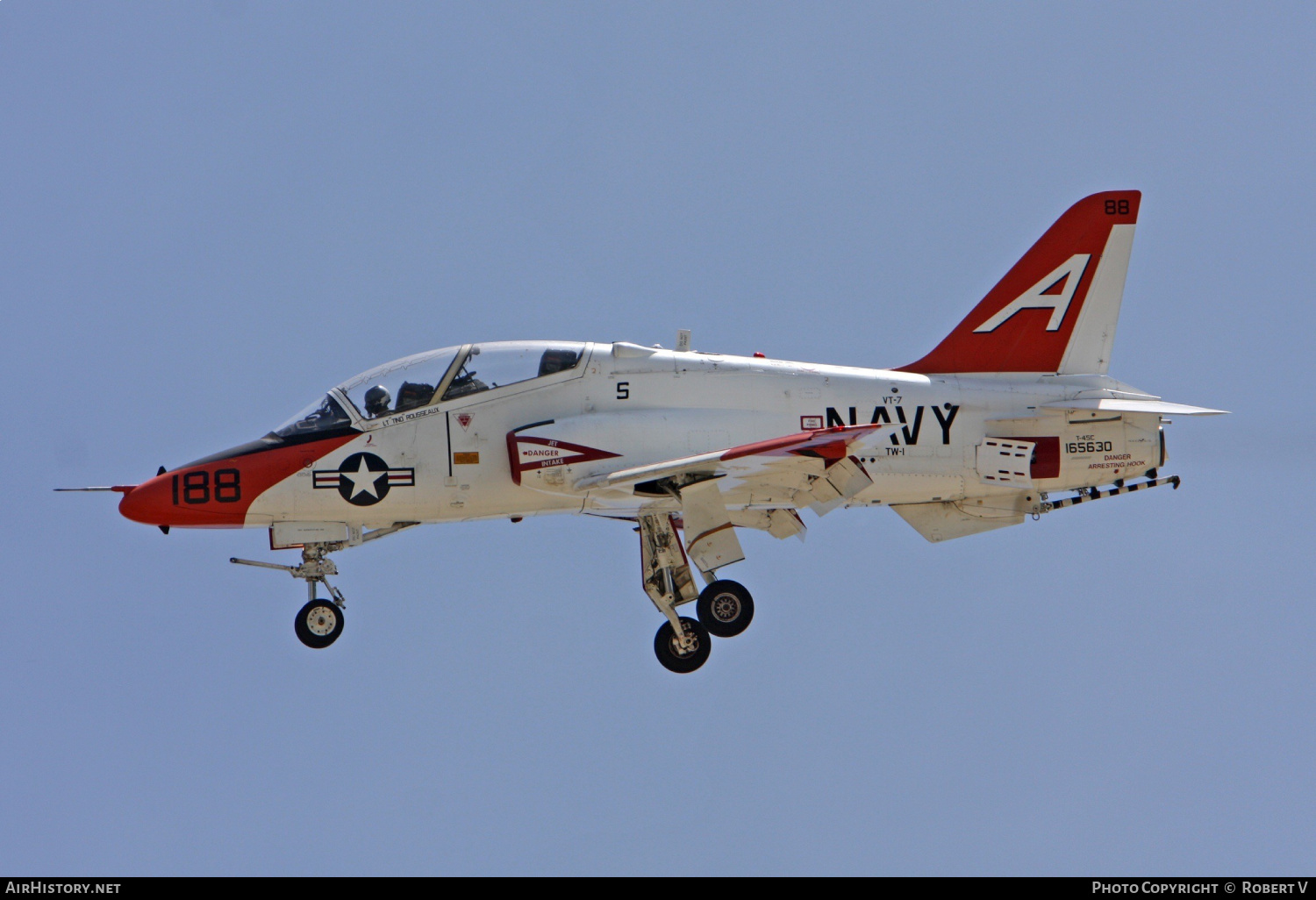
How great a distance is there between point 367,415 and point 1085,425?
868 cm

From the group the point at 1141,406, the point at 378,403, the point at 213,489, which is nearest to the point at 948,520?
the point at 1141,406

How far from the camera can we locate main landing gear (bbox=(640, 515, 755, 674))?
19250 millimetres

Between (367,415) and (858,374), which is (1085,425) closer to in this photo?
(858,374)

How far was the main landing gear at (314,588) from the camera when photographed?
19.4 meters

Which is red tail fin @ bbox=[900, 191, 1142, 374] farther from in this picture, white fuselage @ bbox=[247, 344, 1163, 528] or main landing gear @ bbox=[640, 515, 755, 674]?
main landing gear @ bbox=[640, 515, 755, 674]

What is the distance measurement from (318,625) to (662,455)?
176 inches

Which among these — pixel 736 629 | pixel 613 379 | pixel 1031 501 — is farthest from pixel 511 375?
pixel 1031 501

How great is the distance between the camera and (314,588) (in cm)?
1973

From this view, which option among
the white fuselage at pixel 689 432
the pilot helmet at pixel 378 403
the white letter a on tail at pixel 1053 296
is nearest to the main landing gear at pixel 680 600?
the white fuselage at pixel 689 432

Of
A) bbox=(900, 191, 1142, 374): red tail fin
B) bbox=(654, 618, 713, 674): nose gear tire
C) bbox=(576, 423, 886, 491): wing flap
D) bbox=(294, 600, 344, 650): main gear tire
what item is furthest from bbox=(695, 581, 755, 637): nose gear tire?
bbox=(294, 600, 344, 650): main gear tire

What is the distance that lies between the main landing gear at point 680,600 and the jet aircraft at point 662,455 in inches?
0.9

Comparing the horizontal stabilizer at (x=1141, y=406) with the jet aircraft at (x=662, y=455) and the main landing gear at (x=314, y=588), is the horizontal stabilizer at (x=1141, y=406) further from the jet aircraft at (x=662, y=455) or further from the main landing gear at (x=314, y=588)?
the main landing gear at (x=314, y=588)

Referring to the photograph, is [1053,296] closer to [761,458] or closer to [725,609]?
[761,458]

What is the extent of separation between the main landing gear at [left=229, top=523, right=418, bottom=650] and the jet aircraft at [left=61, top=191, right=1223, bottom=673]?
0.02 m
